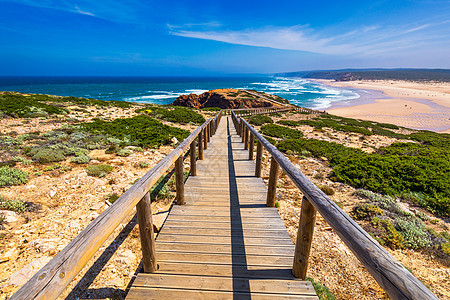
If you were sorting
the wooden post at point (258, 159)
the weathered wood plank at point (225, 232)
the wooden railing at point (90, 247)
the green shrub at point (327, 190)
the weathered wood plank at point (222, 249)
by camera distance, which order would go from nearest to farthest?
the wooden railing at point (90, 247) → the weathered wood plank at point (222, 249) → the weathered wood plank at point (225, 232) → the wooden post at point (258, 159) → the green shrub at point (327, 190)

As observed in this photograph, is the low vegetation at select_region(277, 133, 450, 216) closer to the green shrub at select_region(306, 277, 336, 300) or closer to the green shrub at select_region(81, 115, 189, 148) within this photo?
the green shrub at select_region(306, 277, 336, 300)

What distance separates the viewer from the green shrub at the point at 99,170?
599cm

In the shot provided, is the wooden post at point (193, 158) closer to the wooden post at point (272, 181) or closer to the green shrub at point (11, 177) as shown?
the wooden post at point (272, 181)

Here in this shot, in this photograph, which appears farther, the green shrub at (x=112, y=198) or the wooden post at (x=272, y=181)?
the green shrub at (x=112, y=198)

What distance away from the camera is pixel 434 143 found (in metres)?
13.4

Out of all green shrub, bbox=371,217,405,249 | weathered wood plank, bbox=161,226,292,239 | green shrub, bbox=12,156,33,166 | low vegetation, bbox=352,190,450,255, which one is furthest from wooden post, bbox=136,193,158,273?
green shrub, bbox=12,156,33,166

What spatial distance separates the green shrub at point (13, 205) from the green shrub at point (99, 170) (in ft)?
5.82

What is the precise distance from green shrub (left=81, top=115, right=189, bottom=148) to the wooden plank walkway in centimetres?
551

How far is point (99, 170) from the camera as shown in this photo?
20.1 ft

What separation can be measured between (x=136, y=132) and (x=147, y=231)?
929cm

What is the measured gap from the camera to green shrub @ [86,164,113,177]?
5992 mm

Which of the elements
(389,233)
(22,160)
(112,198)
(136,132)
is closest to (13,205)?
(112,198)

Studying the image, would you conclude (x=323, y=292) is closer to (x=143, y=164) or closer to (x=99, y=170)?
(x=143, y=164)

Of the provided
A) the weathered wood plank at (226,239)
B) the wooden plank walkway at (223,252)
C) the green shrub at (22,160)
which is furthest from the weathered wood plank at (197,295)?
the green shrub at (22,160)
